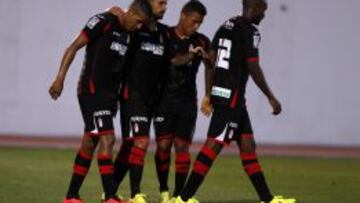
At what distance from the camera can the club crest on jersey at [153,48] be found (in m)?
10.9

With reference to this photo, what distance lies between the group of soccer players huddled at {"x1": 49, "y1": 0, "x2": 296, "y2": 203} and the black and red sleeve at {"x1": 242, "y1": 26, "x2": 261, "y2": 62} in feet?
0.04

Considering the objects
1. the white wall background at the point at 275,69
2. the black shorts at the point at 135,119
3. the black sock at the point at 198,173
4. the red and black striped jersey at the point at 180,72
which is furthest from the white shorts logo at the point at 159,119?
the white wall background at the point at 275,69

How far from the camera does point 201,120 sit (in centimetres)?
2334

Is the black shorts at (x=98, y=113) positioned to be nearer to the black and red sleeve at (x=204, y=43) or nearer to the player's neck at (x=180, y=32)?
the player's neck at (x=180, y=32)

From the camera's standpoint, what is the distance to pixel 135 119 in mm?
10625

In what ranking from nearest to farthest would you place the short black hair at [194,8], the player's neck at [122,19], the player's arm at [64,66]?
1. the player's arm at [64,66]
2. the player's neck at [122,19]
3. the short black hair at [194,8]

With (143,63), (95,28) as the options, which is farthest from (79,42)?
(143,63)

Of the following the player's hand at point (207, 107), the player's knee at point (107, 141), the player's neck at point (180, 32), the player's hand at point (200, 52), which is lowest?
the player's knee at point (107, 141)

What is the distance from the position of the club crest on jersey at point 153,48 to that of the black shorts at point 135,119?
606mm

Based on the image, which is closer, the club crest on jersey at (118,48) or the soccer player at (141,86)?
the club crest on jersey at (118,48)

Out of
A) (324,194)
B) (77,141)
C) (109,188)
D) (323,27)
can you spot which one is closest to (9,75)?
(77,141)

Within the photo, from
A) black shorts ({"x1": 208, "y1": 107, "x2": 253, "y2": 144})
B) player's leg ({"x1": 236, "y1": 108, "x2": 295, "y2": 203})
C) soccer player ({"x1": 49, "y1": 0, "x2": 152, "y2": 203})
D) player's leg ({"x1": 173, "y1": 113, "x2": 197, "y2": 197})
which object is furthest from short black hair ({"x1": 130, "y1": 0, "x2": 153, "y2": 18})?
player's leg ({"x1": 236, "y1": 108, "x2": 295, "y2": 203})

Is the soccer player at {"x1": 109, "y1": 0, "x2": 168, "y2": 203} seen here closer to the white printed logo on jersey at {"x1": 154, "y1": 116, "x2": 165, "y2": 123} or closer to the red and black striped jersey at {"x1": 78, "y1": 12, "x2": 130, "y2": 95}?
the white printed logo on jersey at {"x1": 154, "y1": 116, "x2": 165, "y2": 123}

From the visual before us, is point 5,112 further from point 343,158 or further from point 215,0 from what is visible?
point 343,158
